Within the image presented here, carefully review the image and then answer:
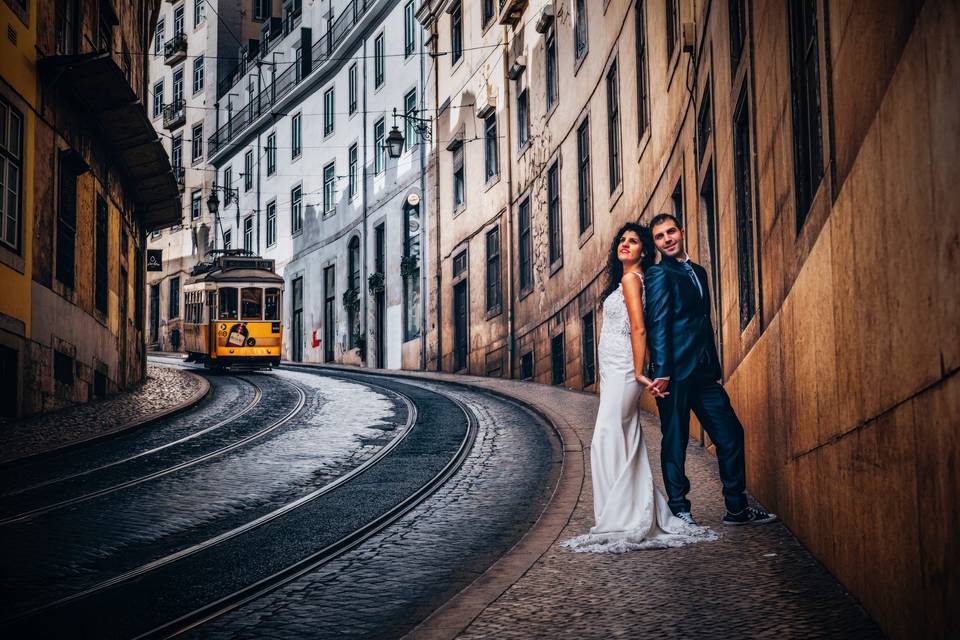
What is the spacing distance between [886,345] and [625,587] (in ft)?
6.46

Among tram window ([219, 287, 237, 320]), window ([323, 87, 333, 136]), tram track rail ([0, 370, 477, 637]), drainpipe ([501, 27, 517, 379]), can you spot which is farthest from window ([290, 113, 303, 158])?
tram track rail ([0, 370, 477, 637])

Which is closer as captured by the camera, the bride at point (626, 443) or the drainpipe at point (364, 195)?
the bride at point (626, 443)

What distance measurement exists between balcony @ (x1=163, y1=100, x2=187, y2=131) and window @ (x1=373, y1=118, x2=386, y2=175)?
69.9 feet

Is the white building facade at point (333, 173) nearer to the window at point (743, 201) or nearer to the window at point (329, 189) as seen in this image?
the window at point (329, 189)

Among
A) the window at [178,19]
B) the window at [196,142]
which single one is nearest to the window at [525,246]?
the window at [196,142]

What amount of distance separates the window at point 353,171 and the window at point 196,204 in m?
16.2

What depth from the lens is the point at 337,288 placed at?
38531 mm

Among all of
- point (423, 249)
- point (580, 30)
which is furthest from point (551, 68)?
point (423, 249)

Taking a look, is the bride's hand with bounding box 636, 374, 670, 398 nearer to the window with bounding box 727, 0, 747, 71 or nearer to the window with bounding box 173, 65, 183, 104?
the window with bounding box 727, 0, 747, 71

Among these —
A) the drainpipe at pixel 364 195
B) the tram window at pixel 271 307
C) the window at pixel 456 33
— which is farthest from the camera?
the drainpipe at pixel 364 195

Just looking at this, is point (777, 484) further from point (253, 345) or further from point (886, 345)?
point (253, 345)

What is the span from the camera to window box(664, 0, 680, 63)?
13.4 m

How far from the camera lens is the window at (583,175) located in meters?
20.0

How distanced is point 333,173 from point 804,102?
35.0 meters
